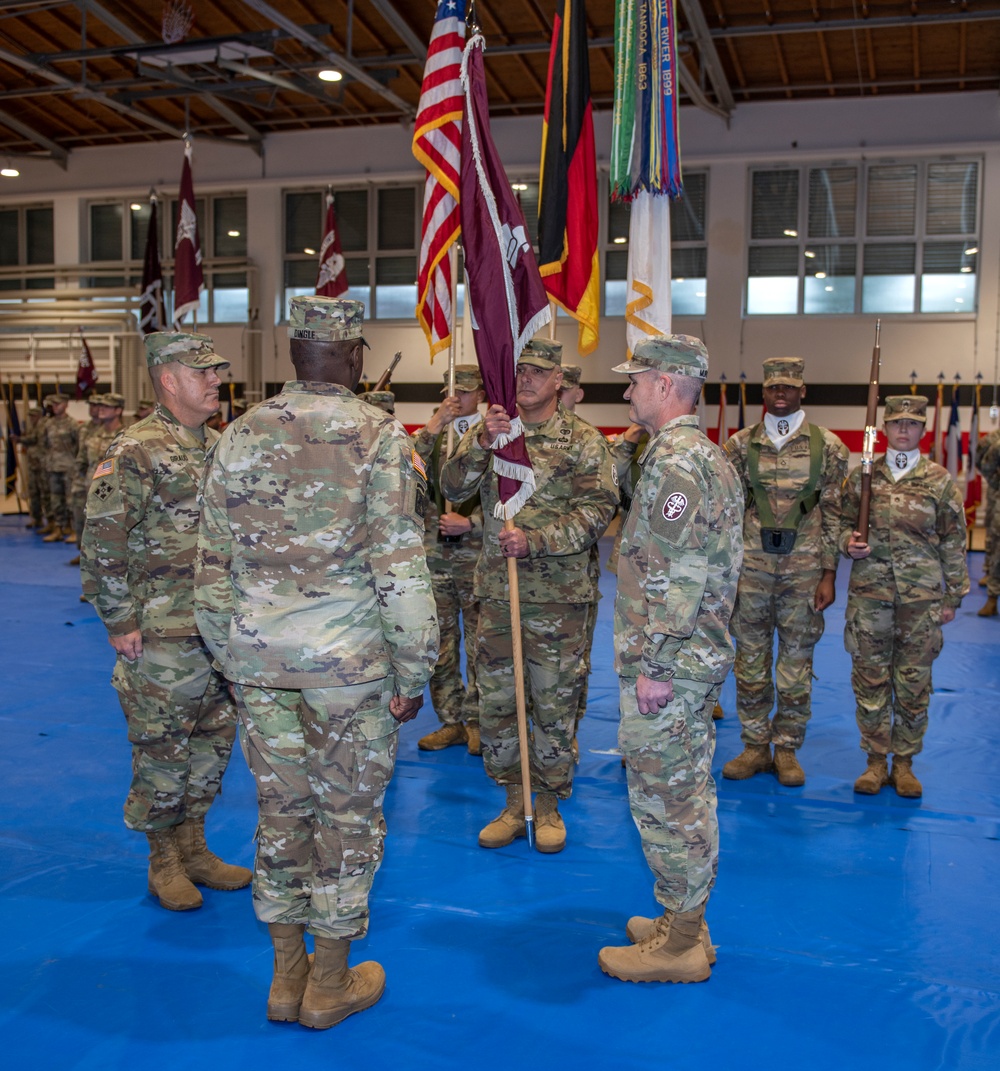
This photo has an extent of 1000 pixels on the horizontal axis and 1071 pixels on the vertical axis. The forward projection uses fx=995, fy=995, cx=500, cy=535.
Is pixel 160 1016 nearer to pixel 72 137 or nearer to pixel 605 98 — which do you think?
pixel 605 98

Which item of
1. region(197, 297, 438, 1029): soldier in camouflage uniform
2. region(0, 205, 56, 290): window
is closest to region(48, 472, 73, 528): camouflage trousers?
region(0, 205, 56, 290): window

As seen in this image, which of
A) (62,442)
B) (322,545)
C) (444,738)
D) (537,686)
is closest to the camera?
(322,545)

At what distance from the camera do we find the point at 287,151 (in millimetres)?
17125

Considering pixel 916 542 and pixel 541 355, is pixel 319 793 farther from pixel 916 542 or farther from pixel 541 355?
pixel 916 542

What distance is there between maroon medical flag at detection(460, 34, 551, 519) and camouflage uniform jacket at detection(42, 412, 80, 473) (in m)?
10.4

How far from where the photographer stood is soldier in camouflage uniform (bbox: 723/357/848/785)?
4.70 metres

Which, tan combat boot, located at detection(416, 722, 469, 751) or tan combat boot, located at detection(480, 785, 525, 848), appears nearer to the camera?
tan combat boot, located at detection(480, 785, 525, 848)

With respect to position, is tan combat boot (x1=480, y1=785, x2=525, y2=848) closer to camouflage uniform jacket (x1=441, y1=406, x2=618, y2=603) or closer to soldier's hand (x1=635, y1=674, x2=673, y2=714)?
camouflage uniform jacket (x1=441, y1=406, x2=618, y2=603)

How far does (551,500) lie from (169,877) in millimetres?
1995

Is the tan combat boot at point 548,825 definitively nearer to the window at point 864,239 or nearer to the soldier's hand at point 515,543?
the soldier's hand at point 515,543

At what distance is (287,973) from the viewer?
9.13 feet

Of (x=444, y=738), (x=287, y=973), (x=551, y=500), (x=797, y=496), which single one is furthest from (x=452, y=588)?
(x=287, y=973)

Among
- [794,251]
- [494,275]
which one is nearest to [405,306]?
[794,251]

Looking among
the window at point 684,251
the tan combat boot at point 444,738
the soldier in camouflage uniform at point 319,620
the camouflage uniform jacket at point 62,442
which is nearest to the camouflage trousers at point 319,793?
the soldier in camouflage uniform at point 319,620
